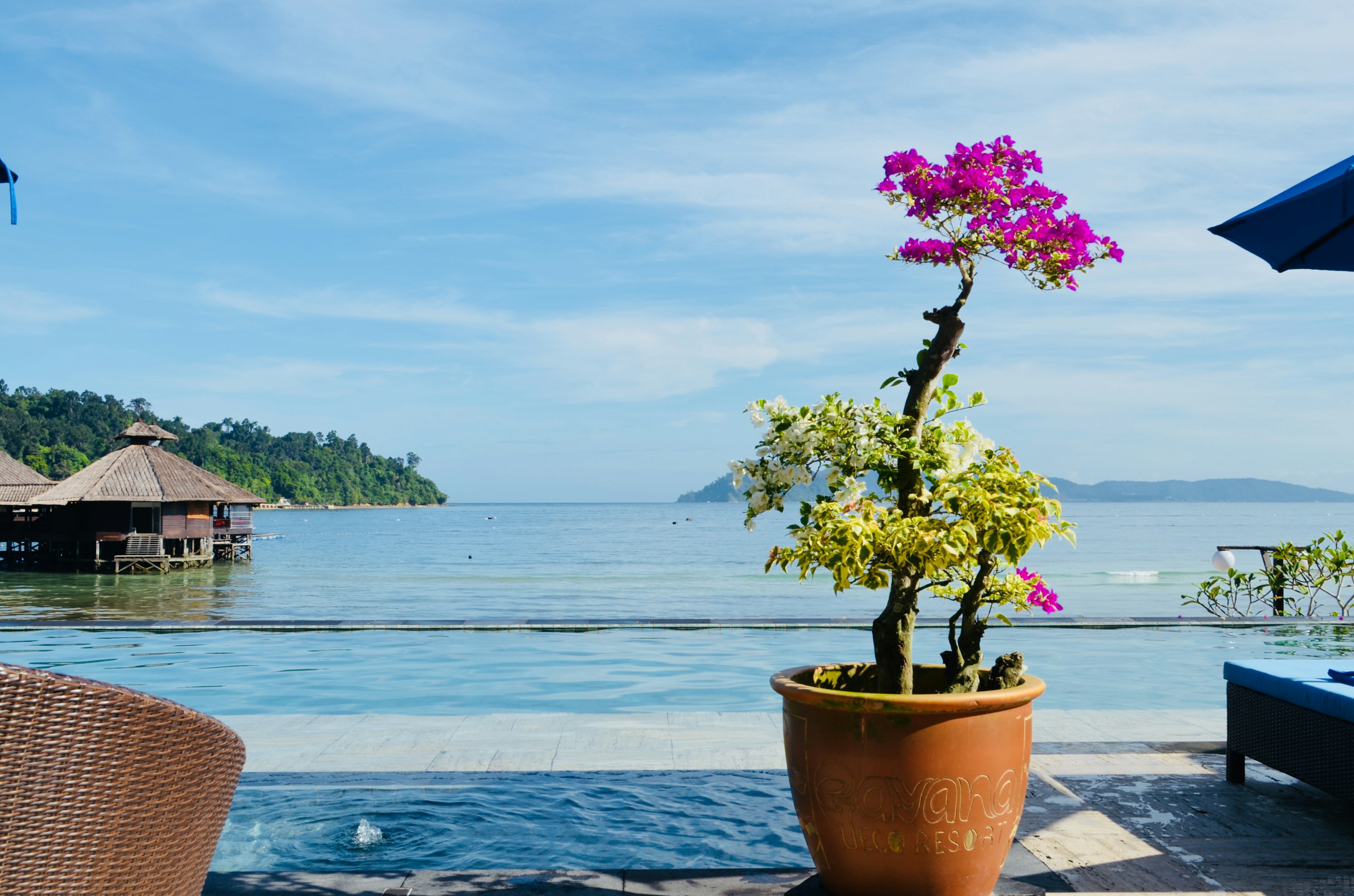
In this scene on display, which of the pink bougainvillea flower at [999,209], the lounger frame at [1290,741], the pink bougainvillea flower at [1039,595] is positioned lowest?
the lounger frame at [1290,741]

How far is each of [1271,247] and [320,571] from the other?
36311mm

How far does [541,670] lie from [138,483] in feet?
109

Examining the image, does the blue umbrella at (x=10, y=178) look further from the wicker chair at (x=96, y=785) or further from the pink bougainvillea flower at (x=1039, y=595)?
the pink bougainvillea flower at (x=1039, y=595)

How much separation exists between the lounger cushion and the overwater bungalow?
37478mm

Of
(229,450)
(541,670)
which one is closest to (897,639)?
(541,670)

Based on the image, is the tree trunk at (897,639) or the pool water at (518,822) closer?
the tree trunk at (897,639)

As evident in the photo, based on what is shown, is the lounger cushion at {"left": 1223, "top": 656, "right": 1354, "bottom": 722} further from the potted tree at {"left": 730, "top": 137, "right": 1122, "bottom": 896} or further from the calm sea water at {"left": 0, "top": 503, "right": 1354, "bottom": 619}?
the calm sea water at {"left": 0, "top": 503, "right": 1354, "bottom": 619}

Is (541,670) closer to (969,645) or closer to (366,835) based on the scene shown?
(366,835)

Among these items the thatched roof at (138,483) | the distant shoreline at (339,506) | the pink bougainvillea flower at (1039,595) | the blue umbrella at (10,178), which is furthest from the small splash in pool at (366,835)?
the distant shoreline at (339,506)

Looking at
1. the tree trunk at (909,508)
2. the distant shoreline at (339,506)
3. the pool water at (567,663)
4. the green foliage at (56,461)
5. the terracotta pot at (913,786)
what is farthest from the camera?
the distant shoreline at (339,506)

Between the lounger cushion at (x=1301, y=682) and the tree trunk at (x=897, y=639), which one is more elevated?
the tree trunk at (x=897, y=639)

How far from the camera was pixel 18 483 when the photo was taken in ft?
123

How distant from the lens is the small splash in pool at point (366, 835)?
3578 millimetres

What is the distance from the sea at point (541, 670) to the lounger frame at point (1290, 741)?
443mm
